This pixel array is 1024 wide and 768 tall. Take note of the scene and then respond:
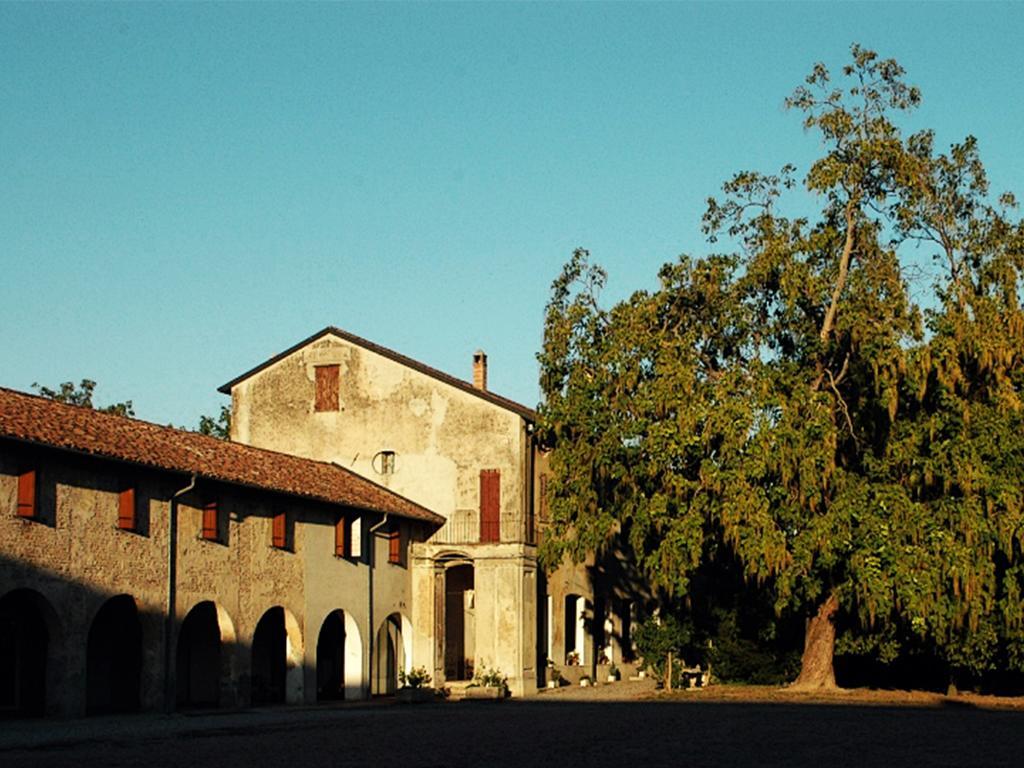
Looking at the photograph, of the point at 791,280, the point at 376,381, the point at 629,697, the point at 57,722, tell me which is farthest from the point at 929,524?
the point at 57,722

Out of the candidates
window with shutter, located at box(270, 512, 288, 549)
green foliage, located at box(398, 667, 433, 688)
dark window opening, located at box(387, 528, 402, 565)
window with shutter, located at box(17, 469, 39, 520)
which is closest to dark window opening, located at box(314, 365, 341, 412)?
dark window opening, located at box(387, 528, 402, 565)

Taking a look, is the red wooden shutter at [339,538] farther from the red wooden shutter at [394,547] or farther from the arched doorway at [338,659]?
the red wooden shutter at [394,547]

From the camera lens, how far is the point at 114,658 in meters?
30.7

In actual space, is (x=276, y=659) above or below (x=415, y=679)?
above

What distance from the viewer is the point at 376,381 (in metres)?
41.0

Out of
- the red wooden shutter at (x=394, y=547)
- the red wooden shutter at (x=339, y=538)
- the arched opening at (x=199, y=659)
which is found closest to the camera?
the arched opening at (x=199, y=659)

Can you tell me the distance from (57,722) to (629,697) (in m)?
16.2

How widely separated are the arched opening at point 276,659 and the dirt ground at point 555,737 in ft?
6.34

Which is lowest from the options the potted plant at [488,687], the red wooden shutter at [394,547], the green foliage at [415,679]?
the potted plant at [488,687]

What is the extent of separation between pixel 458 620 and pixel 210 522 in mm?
15149

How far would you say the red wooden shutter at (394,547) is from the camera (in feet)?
127

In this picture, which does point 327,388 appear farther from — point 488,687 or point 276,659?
point 488,687

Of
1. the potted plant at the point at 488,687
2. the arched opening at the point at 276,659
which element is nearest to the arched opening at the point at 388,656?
the potted plant at the point at 488,687

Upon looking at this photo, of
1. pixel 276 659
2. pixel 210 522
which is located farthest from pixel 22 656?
pixel 276 659
